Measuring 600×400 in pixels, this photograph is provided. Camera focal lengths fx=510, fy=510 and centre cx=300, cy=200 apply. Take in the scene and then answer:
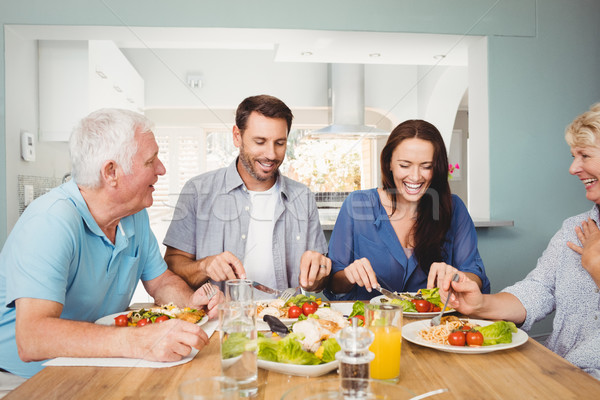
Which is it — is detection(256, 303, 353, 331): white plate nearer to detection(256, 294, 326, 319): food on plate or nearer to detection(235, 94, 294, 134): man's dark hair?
detection(256, 294, 326, 319): food on plate

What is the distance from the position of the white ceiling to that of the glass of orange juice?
129 cm

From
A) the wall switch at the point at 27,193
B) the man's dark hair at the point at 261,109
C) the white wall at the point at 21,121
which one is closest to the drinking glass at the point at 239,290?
the man's dark hair at the point at 261,109

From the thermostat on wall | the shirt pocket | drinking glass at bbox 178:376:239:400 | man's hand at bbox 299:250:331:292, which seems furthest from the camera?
the thermostat on wall

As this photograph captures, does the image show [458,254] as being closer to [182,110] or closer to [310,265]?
[310,265]

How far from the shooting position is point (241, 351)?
2.34 feet

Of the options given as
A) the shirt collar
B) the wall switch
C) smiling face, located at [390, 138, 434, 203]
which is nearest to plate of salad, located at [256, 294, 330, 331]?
the shirt collar

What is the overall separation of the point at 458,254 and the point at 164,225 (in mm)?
983

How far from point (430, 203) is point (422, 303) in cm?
61

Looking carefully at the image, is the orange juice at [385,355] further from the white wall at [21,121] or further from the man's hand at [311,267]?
the white wall at [21,121]

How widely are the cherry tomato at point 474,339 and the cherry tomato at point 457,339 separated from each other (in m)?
0.01

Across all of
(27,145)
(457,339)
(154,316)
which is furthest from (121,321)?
(27,145)

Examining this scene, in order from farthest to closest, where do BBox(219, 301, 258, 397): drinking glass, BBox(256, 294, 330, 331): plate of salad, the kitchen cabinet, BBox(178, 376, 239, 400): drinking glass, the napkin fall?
the kitchen cabinet < BBox(256, 294, 330, 331): plate of salad < the napkin < BBox(219, 301, 258, 397): drinking glass < BBox(178, 376, 239, 400): drinking glass

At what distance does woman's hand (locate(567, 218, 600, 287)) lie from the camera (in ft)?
3.69

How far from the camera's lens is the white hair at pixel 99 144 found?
116 centimetres
